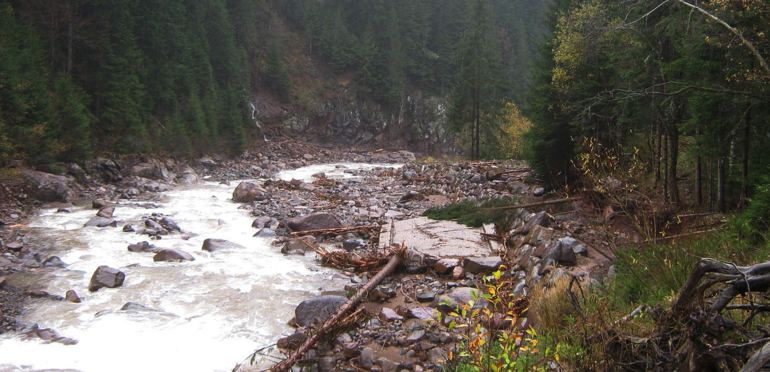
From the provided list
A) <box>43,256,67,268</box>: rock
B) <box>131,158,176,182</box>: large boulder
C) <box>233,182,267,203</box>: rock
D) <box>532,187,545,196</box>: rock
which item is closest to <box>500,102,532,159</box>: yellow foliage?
<box>532,187,545,196</box>: rock

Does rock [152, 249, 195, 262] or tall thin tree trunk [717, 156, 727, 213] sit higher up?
tall thin tree trunk [717, 156, 727, 213]

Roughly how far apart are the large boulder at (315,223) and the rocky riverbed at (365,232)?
0.04 meters

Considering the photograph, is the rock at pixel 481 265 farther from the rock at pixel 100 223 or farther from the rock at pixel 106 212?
the rock at pixel 106 212

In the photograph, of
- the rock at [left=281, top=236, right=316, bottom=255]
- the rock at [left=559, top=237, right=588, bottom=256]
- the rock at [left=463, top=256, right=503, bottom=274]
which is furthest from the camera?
the rock at [left=281, top=236, right=316, bottom=255]

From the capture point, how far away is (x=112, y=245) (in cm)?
1223

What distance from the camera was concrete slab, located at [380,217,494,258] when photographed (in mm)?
10617

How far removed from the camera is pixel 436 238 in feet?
38.9

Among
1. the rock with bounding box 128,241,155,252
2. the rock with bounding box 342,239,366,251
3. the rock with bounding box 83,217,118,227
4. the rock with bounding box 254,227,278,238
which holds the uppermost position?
the rock with bounding box 83,217,118,227

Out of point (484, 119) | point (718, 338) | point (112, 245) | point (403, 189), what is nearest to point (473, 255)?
point (718, 338)

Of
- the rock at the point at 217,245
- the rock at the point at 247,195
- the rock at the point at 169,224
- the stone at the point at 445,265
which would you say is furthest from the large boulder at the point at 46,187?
the stone at the point at 445,265

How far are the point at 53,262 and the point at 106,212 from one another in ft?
17.4

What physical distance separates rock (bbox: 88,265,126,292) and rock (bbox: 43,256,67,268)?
151cm

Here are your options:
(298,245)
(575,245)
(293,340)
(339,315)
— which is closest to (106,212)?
(298,245)

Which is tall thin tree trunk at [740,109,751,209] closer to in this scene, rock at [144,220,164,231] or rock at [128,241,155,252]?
rock at [128,241,155,252]
